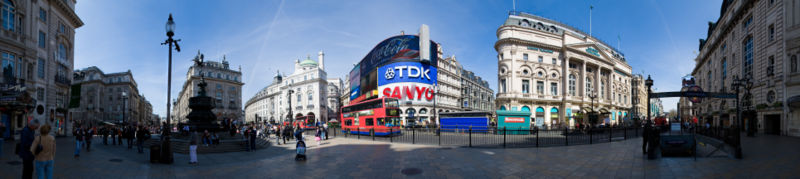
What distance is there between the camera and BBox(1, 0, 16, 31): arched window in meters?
20.1

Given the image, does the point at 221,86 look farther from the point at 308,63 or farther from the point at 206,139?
the point at 206,139

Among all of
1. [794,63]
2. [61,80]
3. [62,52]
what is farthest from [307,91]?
[794,63]

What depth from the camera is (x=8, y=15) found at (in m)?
20.5

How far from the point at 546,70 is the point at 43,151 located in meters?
50.3

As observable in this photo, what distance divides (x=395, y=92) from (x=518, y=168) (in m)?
42.9

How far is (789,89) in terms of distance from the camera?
850 inches

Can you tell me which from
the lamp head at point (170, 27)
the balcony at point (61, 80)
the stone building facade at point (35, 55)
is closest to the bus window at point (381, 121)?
the lamp head at point (170, 27)

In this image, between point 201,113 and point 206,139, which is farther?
point 201,113

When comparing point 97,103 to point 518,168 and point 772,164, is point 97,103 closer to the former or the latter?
point 518,168

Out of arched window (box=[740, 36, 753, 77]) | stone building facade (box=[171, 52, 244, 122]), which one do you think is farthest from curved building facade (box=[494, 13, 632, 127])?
stone building facade (box=[171, 52, 244, 122])

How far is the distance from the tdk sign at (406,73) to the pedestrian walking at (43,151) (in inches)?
1809

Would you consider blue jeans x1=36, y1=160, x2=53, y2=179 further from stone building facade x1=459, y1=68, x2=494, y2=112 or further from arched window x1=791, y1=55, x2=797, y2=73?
stone building facade x1=459, y1=68, x2=494, y2=112

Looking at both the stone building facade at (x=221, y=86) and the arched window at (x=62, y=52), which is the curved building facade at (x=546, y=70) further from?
the stone building facade at (x=221, y=86)

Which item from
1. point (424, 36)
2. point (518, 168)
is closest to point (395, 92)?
point (424, 36)
